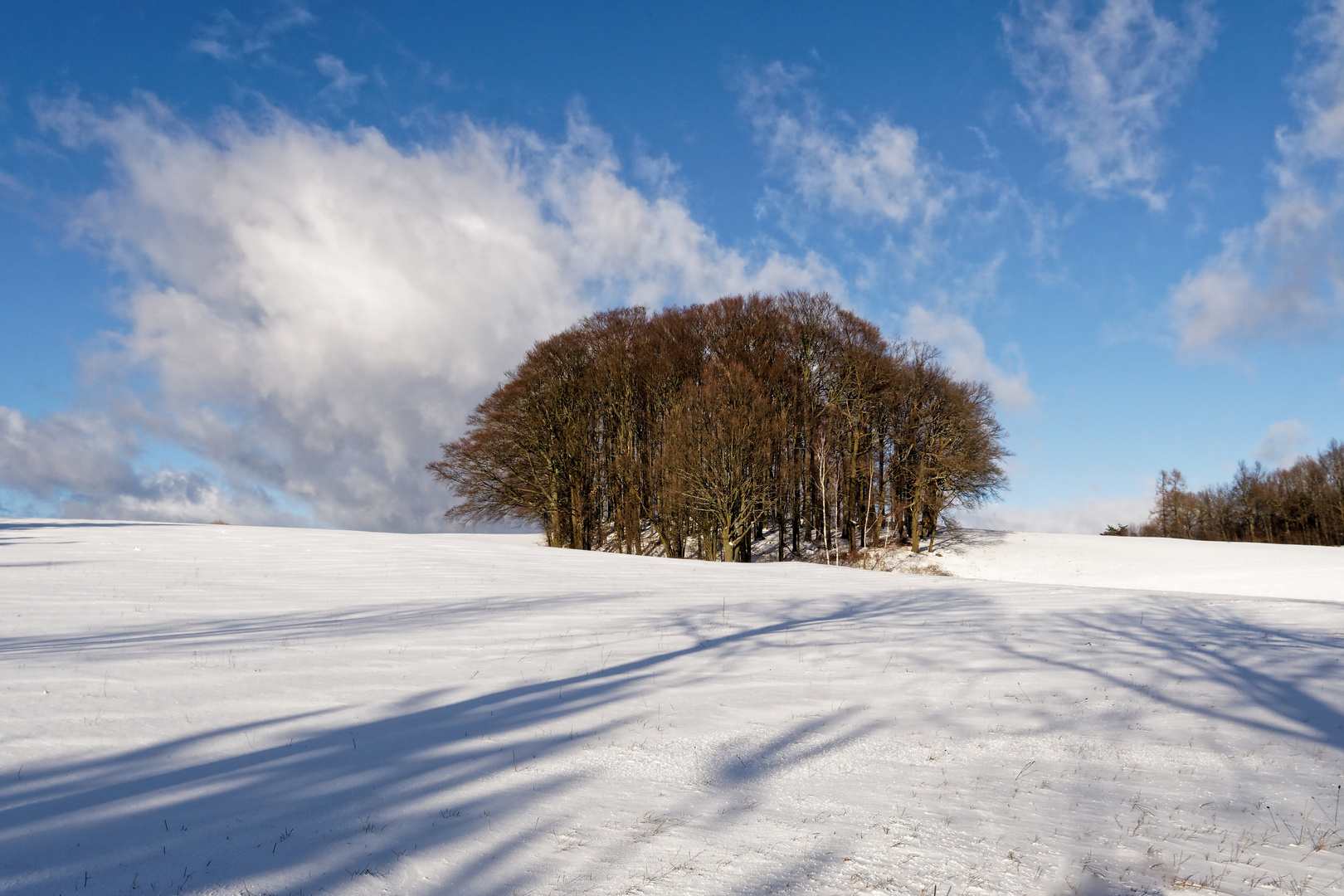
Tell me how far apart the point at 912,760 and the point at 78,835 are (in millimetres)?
5478

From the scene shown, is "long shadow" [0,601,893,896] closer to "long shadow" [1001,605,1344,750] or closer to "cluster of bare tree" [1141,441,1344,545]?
"long shadow" [1001,605,1344,750]

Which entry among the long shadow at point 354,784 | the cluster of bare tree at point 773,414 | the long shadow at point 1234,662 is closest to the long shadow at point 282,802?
the long shadow at point 354,784

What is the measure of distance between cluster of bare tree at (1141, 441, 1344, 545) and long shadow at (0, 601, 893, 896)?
2542 inches

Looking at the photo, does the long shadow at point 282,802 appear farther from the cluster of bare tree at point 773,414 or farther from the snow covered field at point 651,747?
the cluster of bare tree at point 773,414

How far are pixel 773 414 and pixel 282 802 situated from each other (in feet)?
96.1

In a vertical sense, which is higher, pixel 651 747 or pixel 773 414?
pixel 773 414

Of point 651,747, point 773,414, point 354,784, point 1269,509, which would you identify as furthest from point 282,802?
point 1269,509

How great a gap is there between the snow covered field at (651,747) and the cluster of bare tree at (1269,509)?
2055 inches

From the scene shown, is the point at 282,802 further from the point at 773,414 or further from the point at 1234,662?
the point at 773,414

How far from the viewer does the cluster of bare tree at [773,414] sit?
3403 cm

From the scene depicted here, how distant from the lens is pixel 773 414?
32.4 m

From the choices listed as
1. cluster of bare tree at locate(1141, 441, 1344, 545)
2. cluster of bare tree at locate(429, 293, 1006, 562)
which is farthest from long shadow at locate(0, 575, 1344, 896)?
cluster of bare tree at locate(1141, 441, 1344, 545)

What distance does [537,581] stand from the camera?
1551 centimetres

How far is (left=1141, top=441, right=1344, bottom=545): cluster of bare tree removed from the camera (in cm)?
4988
